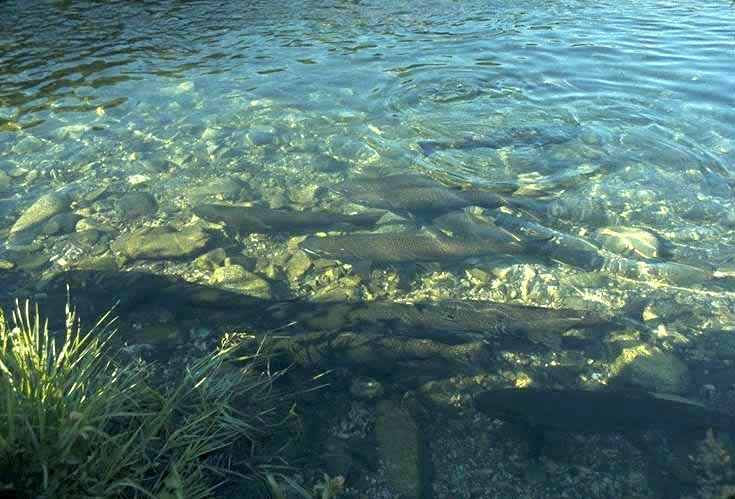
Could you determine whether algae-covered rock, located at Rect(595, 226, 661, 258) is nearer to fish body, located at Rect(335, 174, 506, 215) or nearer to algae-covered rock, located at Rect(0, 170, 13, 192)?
fish body, located at Rect(335, 174, 506, 215)

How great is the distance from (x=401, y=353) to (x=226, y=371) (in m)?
1.10

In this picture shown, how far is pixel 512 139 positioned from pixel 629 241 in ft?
7.21

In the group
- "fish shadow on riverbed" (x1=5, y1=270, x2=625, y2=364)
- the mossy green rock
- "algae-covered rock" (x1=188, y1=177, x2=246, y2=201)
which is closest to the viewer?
the mossy green rock

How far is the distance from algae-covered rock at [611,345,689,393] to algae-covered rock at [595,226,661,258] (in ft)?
3.74

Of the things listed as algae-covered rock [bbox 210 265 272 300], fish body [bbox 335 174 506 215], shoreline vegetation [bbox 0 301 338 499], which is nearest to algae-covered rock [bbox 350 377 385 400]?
shoreline vegetation [bbox 0 301 338 499]

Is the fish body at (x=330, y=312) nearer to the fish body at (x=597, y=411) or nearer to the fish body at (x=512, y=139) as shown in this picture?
the fish body at (x=597, y=411)

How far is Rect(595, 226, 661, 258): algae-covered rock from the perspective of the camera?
16.2 ft

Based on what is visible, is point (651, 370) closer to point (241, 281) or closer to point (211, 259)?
point (241, 281)

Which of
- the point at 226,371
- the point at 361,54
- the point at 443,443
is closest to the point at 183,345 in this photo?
the point at 226,371

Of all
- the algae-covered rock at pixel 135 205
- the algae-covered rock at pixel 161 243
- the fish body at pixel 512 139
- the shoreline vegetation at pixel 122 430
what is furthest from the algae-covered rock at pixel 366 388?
the fish body at pixel 512 139

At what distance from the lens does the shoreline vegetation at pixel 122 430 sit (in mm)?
2287

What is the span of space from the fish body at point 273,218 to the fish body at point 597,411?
2310mm

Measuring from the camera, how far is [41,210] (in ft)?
18.2

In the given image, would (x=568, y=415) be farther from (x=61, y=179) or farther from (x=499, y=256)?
(x=61, y=179)
